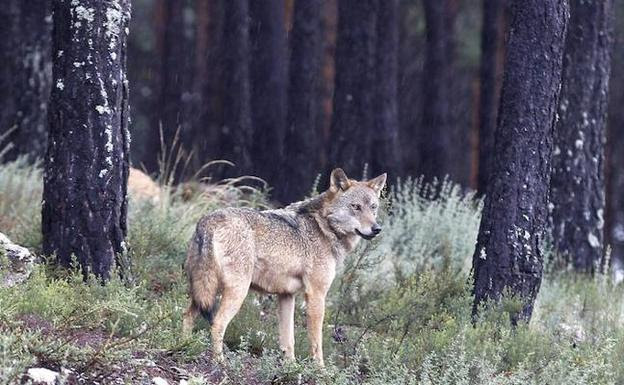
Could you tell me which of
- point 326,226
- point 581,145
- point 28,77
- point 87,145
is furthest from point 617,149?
point 87,145

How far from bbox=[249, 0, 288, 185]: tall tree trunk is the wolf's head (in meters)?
14.5

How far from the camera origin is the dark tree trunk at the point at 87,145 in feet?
30.9

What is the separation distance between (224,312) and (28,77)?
8.75 metres

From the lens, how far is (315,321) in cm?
896

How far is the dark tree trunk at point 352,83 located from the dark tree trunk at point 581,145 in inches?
194

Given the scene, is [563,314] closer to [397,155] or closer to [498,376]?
[498,376]

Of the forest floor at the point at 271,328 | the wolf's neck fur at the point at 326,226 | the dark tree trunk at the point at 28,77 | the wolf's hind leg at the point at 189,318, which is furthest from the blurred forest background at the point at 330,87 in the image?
the wolf's hind leg at the point at 189,318

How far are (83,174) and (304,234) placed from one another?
6.10 feet

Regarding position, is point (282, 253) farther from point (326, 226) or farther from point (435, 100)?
point (435, 100)

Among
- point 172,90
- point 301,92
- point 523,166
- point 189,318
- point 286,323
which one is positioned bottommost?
point 286,323

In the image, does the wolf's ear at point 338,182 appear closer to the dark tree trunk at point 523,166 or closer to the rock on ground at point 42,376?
the dark tree trunk at point 523,166

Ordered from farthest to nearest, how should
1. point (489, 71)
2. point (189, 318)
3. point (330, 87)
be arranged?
point (330, 87) < point (489, 71) < point (189, 318)

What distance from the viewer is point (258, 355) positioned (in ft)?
30.5

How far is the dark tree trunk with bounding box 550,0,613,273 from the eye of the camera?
15.3 metres
